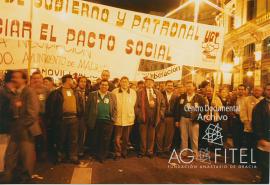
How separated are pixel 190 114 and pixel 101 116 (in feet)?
6.96

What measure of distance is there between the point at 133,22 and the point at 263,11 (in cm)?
1342

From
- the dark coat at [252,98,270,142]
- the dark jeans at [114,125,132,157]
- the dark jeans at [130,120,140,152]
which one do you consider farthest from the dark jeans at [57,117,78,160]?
the dark coat at [252,98,270,142]

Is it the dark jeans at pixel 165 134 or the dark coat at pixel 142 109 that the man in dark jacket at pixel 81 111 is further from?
the dark jeans at pixel 165 134

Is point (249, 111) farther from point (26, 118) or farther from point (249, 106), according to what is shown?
point (26, 118)

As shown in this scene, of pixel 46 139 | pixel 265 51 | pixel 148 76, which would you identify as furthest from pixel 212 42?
pixel 265 51

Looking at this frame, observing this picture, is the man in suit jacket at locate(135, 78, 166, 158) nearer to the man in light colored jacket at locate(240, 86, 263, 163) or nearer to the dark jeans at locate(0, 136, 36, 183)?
the man in light colored jacket at locate(240, 86, 263, 163)

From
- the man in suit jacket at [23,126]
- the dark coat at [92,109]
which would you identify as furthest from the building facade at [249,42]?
the man in suit jacket at [23,126]

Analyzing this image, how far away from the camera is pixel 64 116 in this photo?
7.08m

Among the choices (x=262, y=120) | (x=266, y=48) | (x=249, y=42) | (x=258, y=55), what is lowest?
(x=262, y=120)

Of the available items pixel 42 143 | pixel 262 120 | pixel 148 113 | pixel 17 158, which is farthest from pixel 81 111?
pixel 262 120

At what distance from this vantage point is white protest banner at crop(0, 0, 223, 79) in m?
6.55

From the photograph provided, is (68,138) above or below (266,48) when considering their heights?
below

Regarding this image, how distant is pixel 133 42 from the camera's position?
23.7 feet

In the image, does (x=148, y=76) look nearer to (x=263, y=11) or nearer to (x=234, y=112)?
(x=234, y=112)
